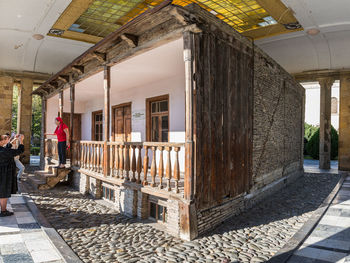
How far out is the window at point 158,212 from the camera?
18.0ft

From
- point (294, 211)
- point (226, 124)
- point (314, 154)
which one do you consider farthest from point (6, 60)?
point (314, 154)

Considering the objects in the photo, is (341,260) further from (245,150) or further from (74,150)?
(74,150)

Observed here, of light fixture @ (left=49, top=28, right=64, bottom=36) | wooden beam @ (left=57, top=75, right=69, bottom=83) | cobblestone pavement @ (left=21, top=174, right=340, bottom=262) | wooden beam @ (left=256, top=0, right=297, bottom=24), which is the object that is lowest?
cobblestone pavement @ (left=21, top=174, right=340, bottom=262)

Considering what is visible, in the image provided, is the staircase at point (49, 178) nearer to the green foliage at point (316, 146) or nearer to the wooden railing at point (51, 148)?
the wooden railing at point (51, 148)

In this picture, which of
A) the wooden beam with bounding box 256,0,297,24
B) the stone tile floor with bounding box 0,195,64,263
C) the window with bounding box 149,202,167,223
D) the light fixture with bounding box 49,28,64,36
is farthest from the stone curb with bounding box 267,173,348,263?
the light fixture with bounding box 49,28,64,36

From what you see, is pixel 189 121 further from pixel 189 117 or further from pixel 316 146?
pixel 316 146

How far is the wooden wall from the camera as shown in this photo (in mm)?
4828

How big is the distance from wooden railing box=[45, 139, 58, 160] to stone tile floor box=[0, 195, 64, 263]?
5.24 metres

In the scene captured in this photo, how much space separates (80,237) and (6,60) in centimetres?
1192

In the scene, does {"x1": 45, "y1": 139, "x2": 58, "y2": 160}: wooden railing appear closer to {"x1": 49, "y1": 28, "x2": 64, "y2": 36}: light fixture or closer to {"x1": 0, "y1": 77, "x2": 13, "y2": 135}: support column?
{"x1": 0, "y1": 77, "x2": 13, "y2": 135}: support column

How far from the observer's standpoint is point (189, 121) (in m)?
4.68

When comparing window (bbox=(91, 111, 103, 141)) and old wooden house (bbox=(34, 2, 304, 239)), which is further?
window (bbox=(91, 111, 103, 141))

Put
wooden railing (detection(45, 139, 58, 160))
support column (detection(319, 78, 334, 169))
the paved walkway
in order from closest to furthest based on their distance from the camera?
the paved walkway, wooden railing (detection(45, 139, 58, 160)), support column (detection(319, 78, 334, 169))

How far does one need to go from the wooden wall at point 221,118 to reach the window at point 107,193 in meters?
3.23
